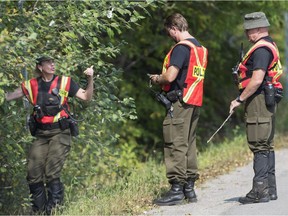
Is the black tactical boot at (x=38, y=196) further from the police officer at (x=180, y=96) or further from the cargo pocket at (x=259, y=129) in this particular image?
the cargo pocket at (x=259, y=129)

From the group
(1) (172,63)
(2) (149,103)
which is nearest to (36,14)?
(1) (172,63)

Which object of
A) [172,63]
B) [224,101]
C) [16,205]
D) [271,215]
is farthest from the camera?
[224,101]

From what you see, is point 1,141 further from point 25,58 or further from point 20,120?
point 25,58

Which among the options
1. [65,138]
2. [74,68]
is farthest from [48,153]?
[74,68]

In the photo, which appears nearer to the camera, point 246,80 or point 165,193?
point 246,80

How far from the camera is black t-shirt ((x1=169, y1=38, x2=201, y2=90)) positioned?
7.95 metres

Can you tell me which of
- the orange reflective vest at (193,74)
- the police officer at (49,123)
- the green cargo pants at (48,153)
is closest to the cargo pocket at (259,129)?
the orange reflective vest at (193,74)

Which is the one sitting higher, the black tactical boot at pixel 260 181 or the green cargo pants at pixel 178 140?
the green cargo pants at pixel 178 140

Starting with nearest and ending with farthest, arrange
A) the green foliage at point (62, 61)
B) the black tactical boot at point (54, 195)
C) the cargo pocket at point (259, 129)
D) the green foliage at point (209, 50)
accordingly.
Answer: the cargo pocket at point (259, 129), the black tactical boot at point (54, 195), the green foliage at point (62, 61), the green foliage at point (209, 50)

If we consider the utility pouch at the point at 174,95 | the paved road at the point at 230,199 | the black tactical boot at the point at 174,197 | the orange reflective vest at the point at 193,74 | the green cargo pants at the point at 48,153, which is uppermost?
the orange reflective vest at the point at 193,74

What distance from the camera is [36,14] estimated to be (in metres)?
9.26

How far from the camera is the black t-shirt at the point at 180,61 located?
795 centimetres

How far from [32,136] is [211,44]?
292 inches

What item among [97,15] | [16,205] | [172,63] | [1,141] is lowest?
[16,205]
